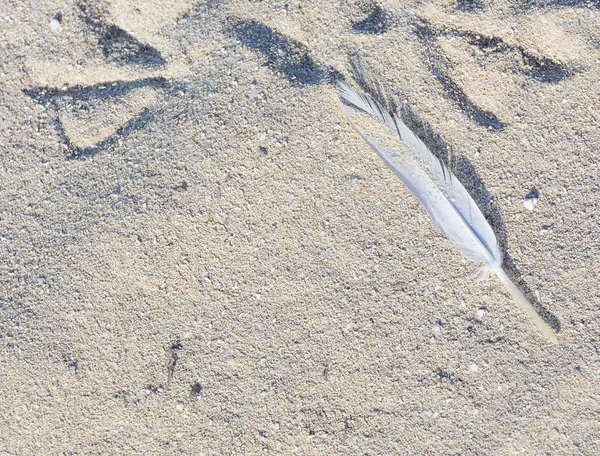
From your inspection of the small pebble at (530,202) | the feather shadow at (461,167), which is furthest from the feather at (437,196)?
the small pebble at (530,202)

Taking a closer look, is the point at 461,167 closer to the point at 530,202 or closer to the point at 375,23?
the point at 530,202

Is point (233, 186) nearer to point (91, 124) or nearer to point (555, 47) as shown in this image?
point (91, 124)

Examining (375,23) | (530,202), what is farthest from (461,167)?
(375,23)

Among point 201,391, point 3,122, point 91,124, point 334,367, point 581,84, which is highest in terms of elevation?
point 581,84

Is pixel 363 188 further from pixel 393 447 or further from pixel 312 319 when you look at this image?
pixel 393 447

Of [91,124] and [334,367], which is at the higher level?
[91,124]

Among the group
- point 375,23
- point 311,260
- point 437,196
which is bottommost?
point 311,260

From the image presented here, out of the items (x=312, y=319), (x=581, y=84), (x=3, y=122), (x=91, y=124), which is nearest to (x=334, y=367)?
(x=312, y=319)

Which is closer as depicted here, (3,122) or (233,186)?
(233,186)
